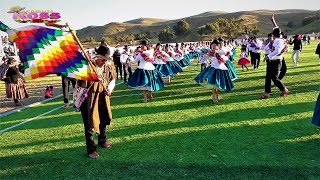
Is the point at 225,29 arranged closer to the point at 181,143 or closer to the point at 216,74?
the point at 216,74

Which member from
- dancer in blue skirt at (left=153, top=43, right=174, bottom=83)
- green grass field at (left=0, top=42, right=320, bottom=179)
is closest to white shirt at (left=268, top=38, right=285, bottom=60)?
green grass field at (left=0, top=42, right=320, bottom=179)

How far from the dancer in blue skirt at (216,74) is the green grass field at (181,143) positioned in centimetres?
46

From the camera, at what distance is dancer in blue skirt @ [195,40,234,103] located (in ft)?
33.6

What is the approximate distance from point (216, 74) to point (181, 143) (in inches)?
165

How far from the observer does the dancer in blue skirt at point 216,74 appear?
10.2 m

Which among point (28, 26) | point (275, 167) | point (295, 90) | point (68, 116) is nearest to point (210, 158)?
point (275, 167)

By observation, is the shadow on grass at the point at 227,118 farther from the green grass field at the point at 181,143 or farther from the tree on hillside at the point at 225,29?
the tree on hillside at the point at 225,29

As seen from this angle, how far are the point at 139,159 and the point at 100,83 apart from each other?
1465mm

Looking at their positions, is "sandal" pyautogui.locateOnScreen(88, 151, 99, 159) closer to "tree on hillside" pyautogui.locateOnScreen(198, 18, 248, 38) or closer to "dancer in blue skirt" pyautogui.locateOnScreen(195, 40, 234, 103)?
"dancer in blue skirt" pyautogui.locateOnScreen(195, 40, 234, 103)

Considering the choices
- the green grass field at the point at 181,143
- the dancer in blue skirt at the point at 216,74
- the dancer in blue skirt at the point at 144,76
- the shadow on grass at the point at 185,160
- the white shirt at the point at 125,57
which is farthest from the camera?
the white shirt at the point at 125,57

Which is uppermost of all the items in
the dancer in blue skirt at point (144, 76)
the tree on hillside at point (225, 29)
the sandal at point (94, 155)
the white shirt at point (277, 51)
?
the tree on hillside at point (225, 29)

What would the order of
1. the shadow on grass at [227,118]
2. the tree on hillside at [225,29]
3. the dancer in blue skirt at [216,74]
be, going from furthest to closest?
the tree on hillside at [225,29]
the dancer in blue skirt at [216,74]
the shadow on grass at [227,118]

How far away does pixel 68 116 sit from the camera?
9.97 meters

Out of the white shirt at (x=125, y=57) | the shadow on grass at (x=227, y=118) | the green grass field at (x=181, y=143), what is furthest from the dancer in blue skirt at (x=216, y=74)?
the white shirt at (x=125, y=57)
